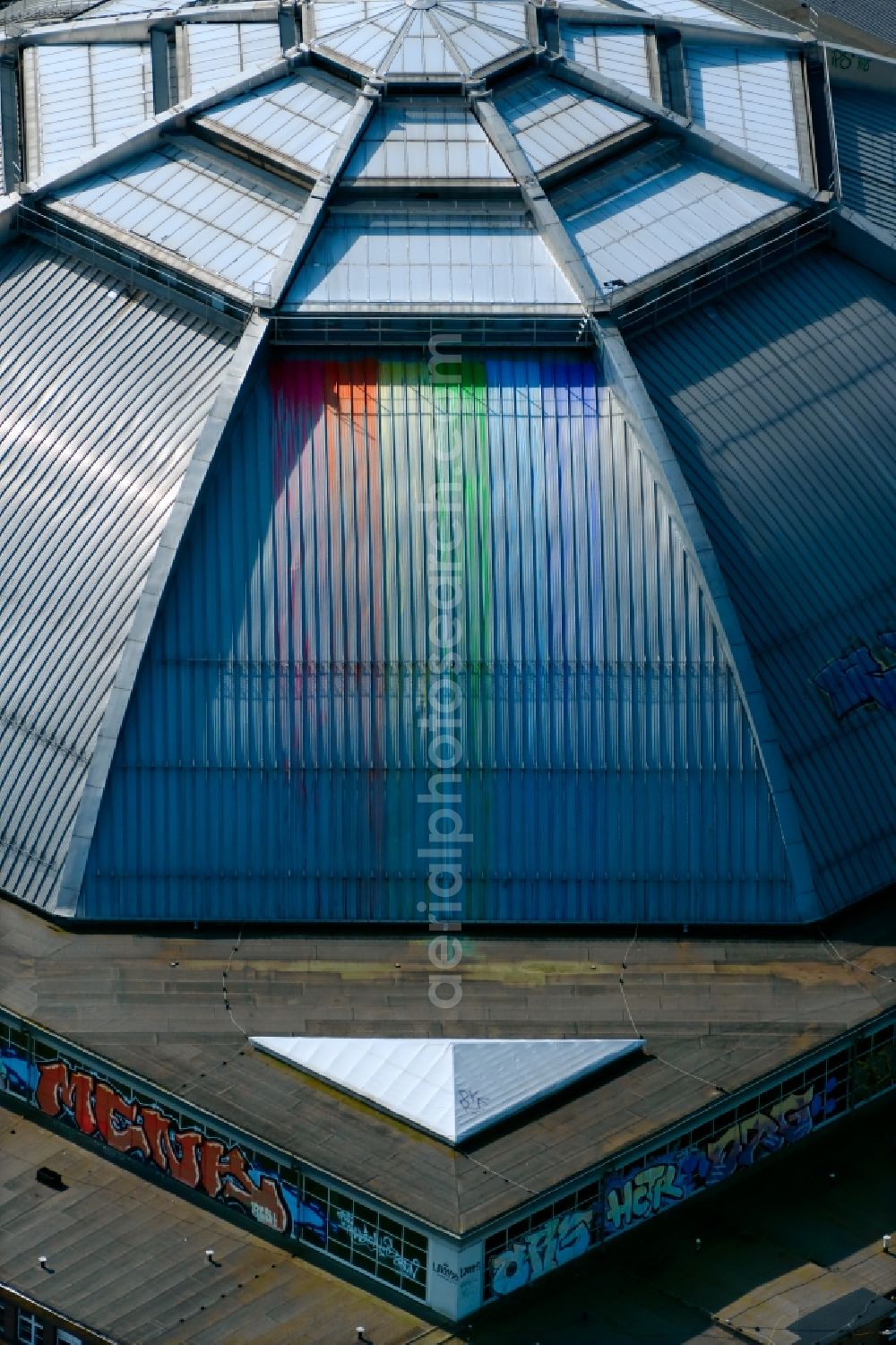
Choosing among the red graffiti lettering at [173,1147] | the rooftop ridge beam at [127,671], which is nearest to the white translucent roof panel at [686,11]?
the rooftop ridge beam at [127,671]

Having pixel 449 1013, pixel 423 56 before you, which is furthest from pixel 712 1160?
pixel 423 56

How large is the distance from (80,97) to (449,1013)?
49.6 m

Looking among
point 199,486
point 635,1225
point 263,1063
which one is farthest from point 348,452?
point 635,1225

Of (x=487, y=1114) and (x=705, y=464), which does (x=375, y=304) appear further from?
(x=487, y=1114)

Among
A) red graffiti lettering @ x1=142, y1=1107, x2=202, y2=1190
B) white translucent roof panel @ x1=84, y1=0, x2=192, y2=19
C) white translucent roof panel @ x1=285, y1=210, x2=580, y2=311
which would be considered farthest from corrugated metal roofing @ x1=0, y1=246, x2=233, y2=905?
white translucent roof panel @ x1=84, y1=0, x2=192, y2=19

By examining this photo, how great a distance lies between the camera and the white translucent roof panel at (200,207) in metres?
144

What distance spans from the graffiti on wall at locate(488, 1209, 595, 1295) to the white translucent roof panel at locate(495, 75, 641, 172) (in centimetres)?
4728

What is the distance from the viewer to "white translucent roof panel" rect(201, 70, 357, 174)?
479ft

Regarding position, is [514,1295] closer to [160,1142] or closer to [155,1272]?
[155,1272]

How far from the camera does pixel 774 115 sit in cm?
15525

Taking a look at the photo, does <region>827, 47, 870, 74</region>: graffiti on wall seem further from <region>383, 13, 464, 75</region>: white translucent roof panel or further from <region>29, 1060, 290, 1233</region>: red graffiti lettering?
<region>29, 1060, 290, 1233</region>: red graffiti lettering

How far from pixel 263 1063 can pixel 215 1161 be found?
175 inches

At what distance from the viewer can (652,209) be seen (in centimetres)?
14712

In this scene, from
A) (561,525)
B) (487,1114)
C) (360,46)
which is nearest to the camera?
(487,1114)
